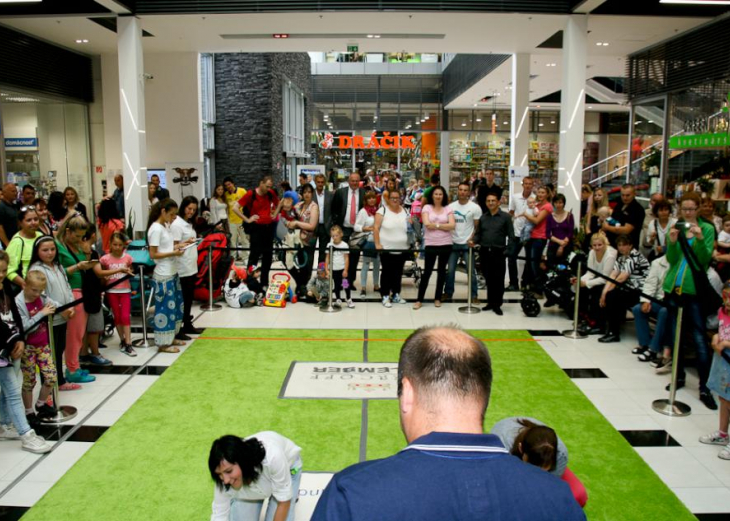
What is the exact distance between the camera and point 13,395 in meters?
4.32

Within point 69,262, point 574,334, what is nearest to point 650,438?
point 574,334

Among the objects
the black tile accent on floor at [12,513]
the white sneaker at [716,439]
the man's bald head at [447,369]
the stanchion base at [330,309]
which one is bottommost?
the black tile accent on floor at [12,513]

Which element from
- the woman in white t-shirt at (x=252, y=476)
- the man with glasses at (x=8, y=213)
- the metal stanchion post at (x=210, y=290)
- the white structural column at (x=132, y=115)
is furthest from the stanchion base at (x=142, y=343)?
the woman in white t-shirt at (x=252, y=476)

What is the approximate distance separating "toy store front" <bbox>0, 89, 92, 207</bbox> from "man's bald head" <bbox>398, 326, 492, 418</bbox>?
1113 centimetres

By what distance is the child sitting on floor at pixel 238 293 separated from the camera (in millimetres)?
8531

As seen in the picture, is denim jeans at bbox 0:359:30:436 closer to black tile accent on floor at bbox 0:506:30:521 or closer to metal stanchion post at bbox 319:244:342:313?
black tile accent on floor at bbox 0:506:30:521

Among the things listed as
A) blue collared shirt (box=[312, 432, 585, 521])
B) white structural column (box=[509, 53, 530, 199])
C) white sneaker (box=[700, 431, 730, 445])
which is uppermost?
white structural column (box=[509, 53, 530, 199])

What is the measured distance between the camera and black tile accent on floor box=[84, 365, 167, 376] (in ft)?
19.7

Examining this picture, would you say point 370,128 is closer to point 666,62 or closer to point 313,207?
point 666,62

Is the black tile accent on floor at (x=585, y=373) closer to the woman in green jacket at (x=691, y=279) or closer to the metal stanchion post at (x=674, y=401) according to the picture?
the woman in green jacket at (x=691, y=279)

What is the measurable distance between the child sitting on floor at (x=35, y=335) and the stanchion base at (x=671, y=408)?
468 cm

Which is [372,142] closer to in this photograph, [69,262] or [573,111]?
[573,111]

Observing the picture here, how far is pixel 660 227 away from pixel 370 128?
1976 centimetres

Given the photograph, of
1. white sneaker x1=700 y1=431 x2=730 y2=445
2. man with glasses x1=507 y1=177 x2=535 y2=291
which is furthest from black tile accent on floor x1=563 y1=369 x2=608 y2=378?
man with glasses x1=507 y1=177 x2=535 y2=291
